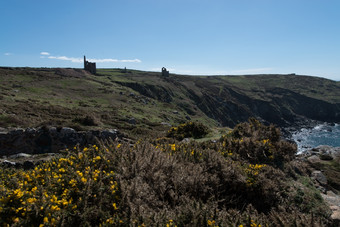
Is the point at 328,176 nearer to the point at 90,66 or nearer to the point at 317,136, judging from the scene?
the point at 317,136

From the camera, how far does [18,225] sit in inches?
127

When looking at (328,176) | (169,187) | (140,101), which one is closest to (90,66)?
(140,101)

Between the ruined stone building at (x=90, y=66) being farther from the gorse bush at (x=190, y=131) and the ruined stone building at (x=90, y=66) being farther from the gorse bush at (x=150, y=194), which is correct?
the gorse bush at (x=150, y=194)

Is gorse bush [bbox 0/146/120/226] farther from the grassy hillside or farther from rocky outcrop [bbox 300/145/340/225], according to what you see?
the grassy hillside

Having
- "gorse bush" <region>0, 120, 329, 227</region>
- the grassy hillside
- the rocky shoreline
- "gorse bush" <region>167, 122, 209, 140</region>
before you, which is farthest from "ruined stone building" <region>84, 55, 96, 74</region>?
"gorse bush" <region>0, 120, 329, 227</region>

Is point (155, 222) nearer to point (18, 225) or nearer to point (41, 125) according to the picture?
point (18, 225)

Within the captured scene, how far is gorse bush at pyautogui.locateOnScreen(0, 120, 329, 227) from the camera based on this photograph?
11.5 feet

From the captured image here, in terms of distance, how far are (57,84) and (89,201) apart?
43599mm

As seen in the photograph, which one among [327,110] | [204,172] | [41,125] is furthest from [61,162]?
[327,110]

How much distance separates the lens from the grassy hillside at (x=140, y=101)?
2170 cm

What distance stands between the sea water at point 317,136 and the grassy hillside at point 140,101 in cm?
1144

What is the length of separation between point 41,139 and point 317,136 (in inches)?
2748

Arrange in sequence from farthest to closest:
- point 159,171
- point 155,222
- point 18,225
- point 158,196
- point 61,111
Answer: point 61,111 < point 159,171 < point 158,196 < point 155,222 < point 18,225

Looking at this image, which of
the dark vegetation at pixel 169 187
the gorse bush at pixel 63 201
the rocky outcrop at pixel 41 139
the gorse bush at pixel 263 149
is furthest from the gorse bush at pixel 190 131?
the gorse bush at pixel 63 201
